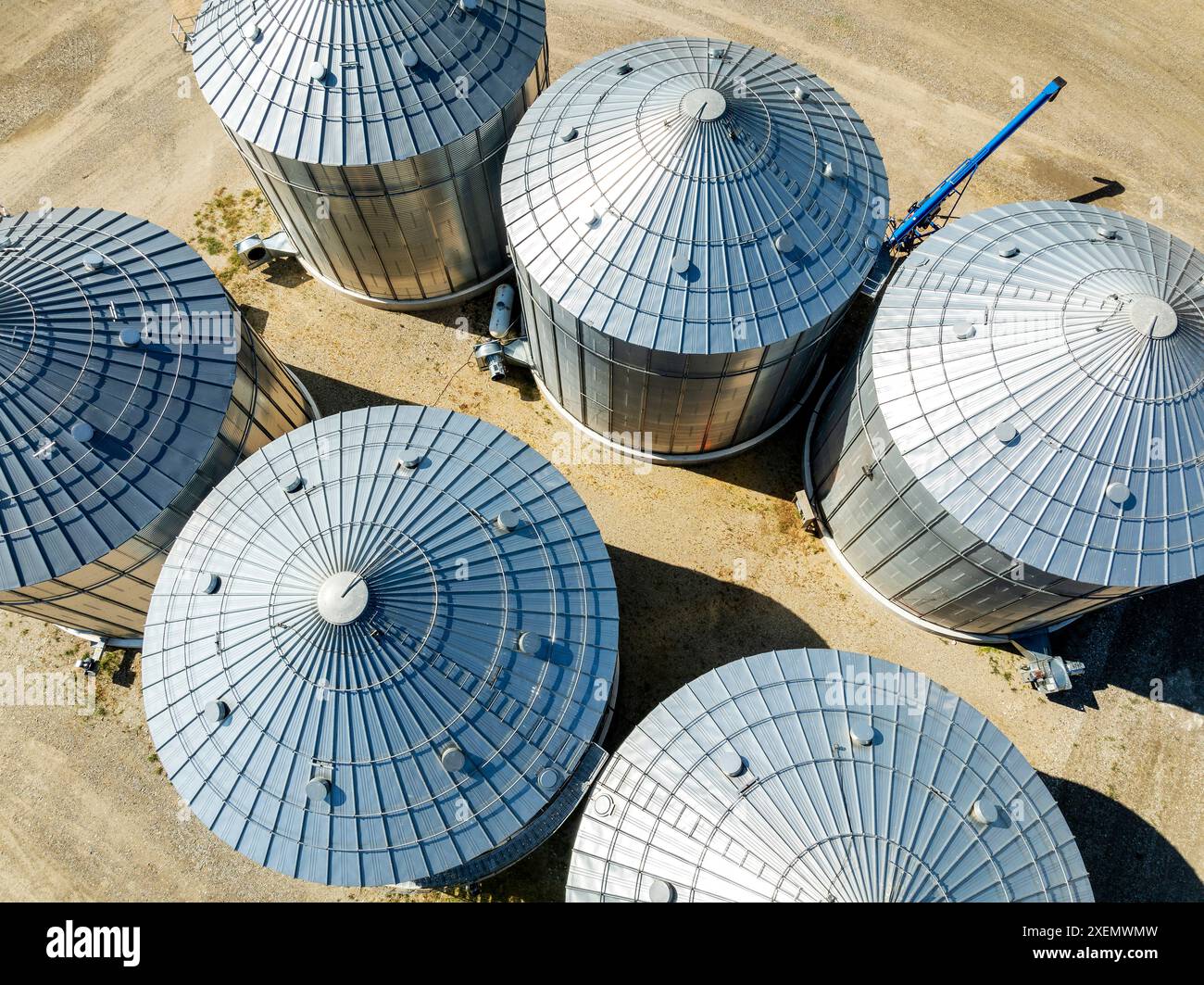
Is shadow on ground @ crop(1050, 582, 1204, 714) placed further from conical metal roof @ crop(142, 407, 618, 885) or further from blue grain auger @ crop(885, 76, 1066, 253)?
conical metal roof @ crop(142, 407, 618, 885)

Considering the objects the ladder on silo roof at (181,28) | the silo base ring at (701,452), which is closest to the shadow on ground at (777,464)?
the silo base ring at (701,452)

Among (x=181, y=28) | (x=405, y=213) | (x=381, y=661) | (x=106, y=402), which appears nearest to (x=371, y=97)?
(x=405, y=213)

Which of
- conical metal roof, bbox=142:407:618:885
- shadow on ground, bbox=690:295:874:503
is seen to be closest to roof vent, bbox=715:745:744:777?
conical metal roof, bbox=142:407:618:885

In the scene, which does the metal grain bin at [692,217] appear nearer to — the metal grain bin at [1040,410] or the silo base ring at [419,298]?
the metal grain bin at [1040,410]

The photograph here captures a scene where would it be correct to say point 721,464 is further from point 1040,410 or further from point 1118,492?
point 1118,492
